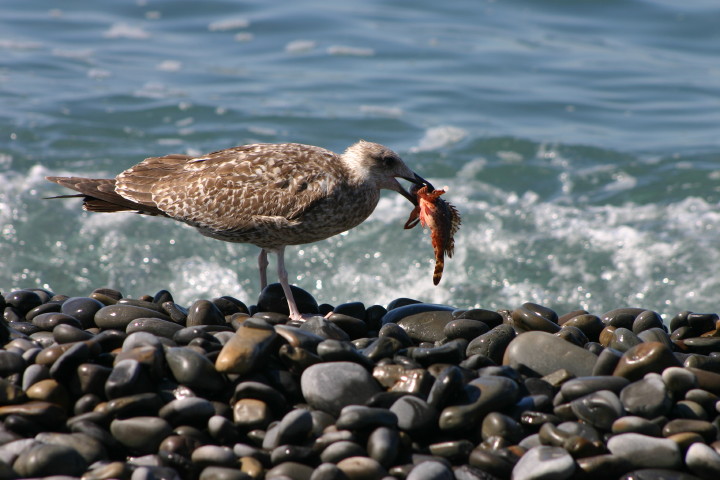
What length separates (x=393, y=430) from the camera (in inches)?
169

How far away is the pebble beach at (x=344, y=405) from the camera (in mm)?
4145

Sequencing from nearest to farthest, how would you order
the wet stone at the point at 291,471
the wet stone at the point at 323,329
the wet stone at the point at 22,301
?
1. the wet stone at the point at 291,471
2. the wet stone at the point at 323,329
3. the wet stone at the point at 22,301

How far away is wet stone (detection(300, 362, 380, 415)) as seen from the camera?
4523mm

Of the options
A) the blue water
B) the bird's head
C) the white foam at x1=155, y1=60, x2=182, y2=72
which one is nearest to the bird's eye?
the bird's head

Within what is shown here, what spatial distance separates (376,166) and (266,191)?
0.82 meters

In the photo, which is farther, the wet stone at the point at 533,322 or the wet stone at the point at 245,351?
the wet stone at the point at 533,322

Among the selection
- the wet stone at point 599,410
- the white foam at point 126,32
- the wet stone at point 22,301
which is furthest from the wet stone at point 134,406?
the white foam at point 126,32

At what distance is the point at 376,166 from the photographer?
6.56 m

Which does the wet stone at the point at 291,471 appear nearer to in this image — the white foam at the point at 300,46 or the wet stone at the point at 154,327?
the wet stone at the point at 154,327

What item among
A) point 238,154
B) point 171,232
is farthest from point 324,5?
point 238,154

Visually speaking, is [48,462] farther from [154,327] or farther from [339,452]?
[154,327]

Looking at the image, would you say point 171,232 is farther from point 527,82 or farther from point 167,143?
point 527,82

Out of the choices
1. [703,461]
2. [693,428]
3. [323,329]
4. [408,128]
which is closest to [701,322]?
[693,428]

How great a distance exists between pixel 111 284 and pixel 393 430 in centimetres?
743
